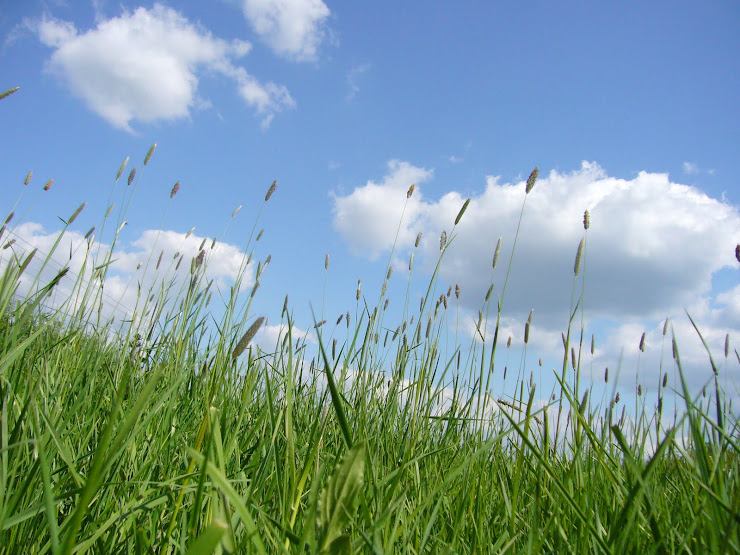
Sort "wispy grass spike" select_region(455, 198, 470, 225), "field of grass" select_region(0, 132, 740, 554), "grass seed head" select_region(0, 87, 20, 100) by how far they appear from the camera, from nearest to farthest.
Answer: "field of grass" select_region(0, 132, 740, 554) < "grass seed head" select_region(0, 87, 20, 100) < "wispy grass spike" select_region(455, 198, 470, 225)

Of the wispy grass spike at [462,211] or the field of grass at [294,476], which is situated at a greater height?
the wispy grass spike at [462,211]

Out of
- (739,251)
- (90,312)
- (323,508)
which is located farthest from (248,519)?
(90,312)

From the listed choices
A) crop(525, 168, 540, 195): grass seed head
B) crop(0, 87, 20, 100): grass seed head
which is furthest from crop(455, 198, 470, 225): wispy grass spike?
crop(0, 87, 20, 100): grass seed head

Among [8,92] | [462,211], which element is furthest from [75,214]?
[462,211]

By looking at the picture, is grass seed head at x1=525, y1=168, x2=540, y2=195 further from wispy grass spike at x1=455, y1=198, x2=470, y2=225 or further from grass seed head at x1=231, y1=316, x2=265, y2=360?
grass seed head at x1=231, y1=316, x2=265, y2=360

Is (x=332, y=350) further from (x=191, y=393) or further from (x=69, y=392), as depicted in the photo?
(x=69, y=392)

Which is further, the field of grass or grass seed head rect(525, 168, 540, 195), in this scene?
grass seed head rect(525, 168, 540, 195)

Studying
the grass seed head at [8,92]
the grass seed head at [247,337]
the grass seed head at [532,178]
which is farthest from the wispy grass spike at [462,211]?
the grass seed head at [8,92]

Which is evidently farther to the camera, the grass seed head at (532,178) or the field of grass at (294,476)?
the grass seed head at (532,178)

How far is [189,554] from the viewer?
0.42 m

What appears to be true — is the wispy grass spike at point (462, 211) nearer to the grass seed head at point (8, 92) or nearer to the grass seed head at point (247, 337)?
the grass seed head at point (247, 337)

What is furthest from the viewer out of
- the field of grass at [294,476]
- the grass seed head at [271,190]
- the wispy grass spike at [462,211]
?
the grass seed head at [271,190]

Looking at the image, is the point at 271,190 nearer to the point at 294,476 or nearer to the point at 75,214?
the point at 75,214

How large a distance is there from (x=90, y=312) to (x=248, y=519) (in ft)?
7.43
